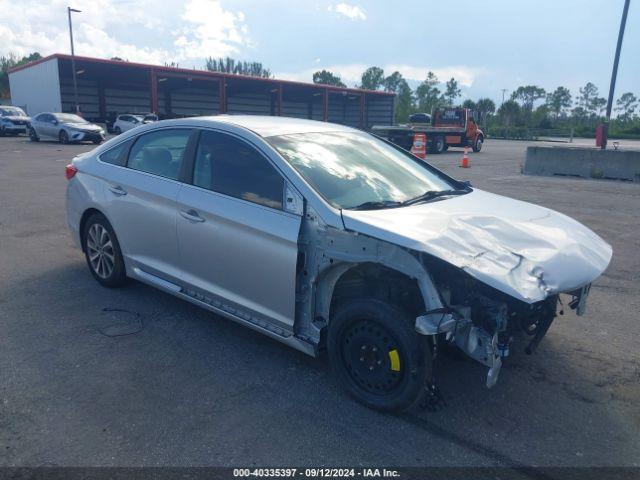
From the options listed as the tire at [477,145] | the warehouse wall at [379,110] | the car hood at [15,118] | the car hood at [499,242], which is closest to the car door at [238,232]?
the car hood at [499,242]

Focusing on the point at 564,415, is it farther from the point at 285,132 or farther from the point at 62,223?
the point at 62,223

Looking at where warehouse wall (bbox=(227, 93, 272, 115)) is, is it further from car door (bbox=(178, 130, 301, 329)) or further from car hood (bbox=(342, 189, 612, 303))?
car hood (bbox=(342, 189, 612, 303))

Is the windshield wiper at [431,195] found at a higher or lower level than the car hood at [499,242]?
higher

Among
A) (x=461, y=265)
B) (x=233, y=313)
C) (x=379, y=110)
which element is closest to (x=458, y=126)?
(x=233, y=313)

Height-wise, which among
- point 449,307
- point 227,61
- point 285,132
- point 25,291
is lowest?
point 25,291

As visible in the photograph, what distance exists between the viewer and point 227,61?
138 m

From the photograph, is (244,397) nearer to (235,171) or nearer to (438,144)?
(235,171)

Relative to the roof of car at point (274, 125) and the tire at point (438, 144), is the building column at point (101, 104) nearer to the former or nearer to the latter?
the tire at point (438, 144)

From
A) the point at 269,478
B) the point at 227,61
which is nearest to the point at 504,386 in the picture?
the point at 269,478

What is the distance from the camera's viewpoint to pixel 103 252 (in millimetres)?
5016

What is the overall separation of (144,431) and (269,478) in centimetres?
82

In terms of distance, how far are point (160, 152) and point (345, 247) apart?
2.22 metres

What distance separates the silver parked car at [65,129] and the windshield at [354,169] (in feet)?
77.9

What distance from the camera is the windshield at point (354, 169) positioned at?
359 cm
